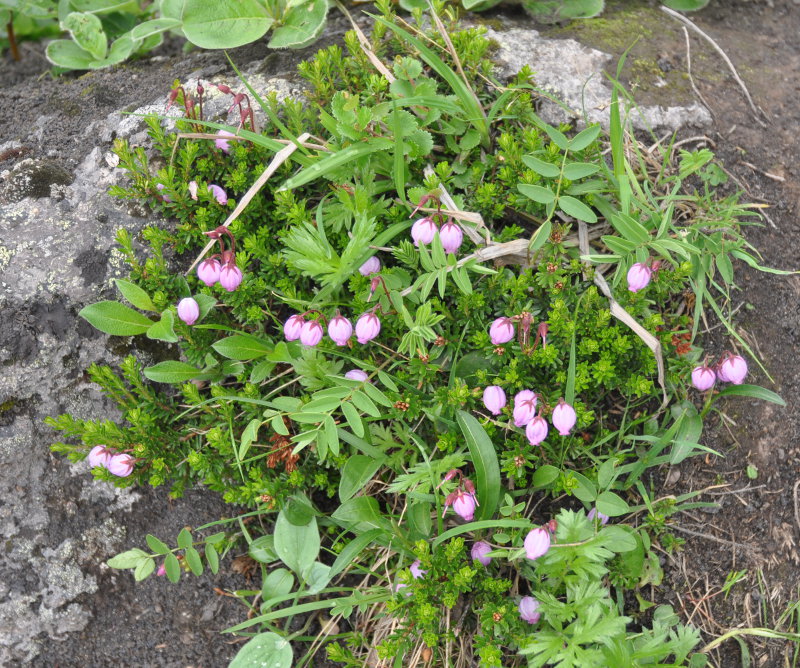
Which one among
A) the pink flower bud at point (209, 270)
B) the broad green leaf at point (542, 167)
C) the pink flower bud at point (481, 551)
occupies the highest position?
the broad green leaf at point (542, 167)

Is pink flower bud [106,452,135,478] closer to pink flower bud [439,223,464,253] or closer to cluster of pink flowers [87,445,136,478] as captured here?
cluster of pink flowers [87,445,136,478]

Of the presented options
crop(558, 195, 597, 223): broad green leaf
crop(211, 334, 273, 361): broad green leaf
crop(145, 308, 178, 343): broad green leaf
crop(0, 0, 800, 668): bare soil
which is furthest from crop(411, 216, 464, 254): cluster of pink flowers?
crop(0, 0, 800, 668): bare soil

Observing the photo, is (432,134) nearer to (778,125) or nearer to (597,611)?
(778,125)

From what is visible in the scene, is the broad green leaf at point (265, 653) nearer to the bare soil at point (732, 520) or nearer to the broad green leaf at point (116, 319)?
the bare soil at point (732, 520)

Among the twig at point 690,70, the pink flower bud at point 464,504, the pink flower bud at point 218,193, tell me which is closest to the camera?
the pink flower bud at point 464,504

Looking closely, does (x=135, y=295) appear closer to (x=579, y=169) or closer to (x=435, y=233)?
(x=435, y=233)

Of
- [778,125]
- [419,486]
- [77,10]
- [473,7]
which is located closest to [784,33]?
[778,125]

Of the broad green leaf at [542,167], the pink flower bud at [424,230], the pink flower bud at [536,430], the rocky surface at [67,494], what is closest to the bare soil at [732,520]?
the rocky surface at [67,494]
